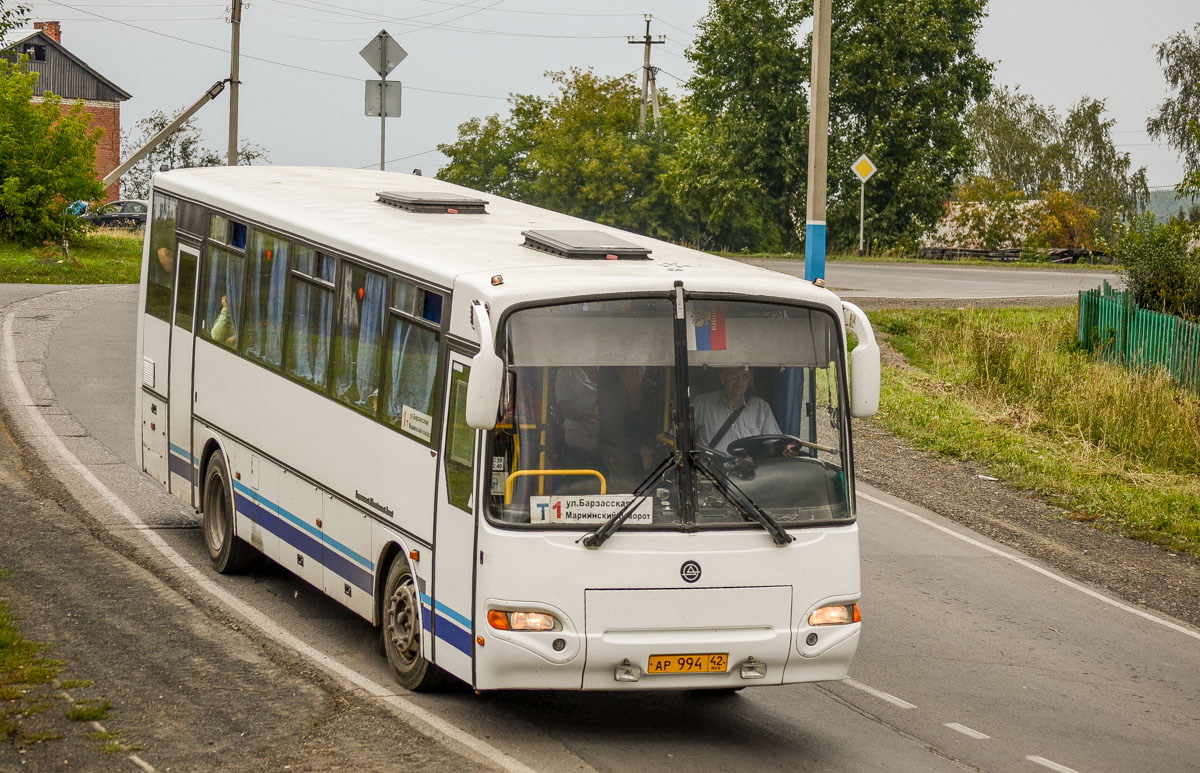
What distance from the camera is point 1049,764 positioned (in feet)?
28.0

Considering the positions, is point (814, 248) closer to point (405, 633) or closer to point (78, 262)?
point (405, 633)

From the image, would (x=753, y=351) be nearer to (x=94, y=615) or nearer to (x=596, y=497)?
(x=596, y=497)

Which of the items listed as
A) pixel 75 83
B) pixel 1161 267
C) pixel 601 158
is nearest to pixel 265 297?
pixel 1161 267

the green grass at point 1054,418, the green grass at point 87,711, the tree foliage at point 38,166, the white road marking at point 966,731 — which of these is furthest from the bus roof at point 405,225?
the tree foliage at point 38,166

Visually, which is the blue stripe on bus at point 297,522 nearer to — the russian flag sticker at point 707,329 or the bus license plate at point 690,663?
the bus license plate at point 690,663

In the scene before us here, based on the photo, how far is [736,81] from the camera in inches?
2307

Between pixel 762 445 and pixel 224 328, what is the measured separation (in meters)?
5.63

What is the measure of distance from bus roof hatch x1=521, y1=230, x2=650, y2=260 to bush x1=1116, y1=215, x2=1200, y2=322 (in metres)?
20.4

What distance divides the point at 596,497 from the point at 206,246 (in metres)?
6.17

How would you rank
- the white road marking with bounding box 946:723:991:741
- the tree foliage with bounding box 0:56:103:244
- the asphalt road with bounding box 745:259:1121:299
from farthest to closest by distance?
the tree foliage with bounding box 0:56:103:244, the asphalt road with bounding box 745:259:1121:299, the white road marking with bounding box 946:723:991:741

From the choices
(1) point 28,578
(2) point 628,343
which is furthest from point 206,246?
(2) point 628,343

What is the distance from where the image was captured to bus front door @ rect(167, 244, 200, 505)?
13.0m

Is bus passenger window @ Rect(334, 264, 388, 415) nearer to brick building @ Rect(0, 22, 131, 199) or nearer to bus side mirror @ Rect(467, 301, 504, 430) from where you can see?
bus side mirror @ Rect(467, 301, 504, 430)

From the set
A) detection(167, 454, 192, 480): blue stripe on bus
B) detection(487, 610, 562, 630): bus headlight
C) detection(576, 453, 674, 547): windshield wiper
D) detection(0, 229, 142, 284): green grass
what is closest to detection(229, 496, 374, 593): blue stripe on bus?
detection(167, 454, 192, 480): blue stripe on bus
